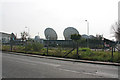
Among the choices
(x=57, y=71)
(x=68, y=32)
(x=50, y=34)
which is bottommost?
(x=57, y=71)

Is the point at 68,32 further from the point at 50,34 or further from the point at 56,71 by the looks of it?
the point at 56,71

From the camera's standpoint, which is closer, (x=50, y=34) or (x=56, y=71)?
(x=56, y=71)

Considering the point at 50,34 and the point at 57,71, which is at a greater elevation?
the point at 50,34

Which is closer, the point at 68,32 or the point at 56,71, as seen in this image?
the point at 56,71

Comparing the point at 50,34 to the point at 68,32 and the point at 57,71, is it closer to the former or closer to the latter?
the point at 68,32

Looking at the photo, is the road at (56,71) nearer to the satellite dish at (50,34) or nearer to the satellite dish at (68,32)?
the satellite dish at (50,34)

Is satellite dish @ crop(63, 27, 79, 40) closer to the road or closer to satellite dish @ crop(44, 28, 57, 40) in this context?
satellite dish @ crop(44, 28, 57, 40)

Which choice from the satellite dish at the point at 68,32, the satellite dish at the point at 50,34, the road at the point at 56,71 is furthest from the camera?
the satellite dish at the point at 50,34

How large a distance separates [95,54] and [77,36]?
48.1m

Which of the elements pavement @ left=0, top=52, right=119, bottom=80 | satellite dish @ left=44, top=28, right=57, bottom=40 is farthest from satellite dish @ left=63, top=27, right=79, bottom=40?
pavement @ left=0, top=52, right=119, bottom=80

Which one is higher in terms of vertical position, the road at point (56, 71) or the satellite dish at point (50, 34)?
the satellite dish at point (50, 34)

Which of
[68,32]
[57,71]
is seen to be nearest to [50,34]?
[68,32]

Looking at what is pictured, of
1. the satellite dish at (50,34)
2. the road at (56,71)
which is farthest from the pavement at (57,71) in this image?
the satellite dish at (50,34)

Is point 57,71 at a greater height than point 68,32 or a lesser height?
lesser
